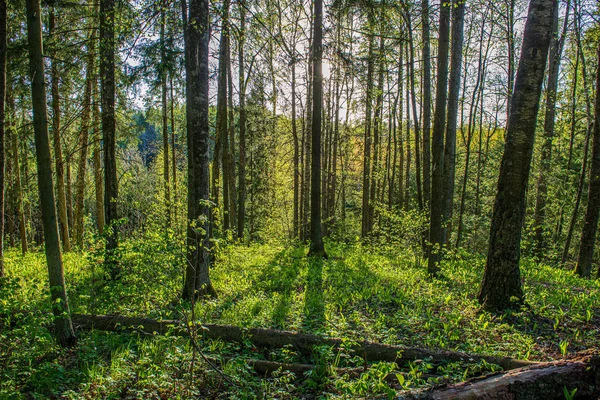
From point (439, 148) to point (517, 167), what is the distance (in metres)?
2.71

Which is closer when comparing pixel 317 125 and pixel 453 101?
pixel 453 101

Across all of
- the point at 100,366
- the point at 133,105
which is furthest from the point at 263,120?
the point at 100,366

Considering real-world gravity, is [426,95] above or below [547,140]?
above

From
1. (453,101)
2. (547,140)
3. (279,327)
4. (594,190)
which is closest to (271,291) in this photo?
(279,327)

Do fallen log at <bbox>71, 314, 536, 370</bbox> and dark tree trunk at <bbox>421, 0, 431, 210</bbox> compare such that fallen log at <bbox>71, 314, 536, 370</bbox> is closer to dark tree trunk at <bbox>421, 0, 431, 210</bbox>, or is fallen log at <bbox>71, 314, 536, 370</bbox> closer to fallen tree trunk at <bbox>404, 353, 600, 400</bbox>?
fallen tree trunk at <bbox>404, 353, 600, 400</bbox>

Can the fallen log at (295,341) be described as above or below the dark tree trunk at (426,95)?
below

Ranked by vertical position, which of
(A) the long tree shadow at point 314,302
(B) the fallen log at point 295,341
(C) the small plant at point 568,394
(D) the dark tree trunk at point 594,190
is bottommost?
(A) the long tree shadow at point 314,302

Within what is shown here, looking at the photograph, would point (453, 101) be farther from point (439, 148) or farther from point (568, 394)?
point (568, 394)

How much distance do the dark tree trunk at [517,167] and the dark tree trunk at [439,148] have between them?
2332 mm

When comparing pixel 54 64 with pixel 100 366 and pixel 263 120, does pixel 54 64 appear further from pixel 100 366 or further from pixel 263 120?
pixel 100 366

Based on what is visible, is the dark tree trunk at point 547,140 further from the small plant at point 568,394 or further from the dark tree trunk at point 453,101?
the small plant at point 568,394

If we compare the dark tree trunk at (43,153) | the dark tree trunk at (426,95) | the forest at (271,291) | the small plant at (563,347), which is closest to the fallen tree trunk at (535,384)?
the forest at (271,291)

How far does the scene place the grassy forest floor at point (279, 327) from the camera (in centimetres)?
346

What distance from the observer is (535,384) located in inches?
104
